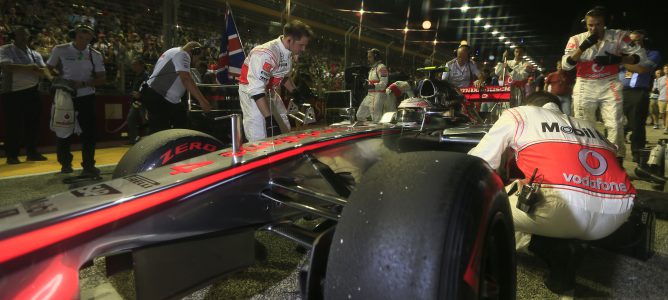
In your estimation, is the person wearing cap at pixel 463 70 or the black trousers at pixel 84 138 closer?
the black trousers at pixel 84 138

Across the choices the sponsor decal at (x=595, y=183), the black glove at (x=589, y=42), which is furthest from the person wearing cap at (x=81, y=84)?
the black glove at (x=589, y=42)

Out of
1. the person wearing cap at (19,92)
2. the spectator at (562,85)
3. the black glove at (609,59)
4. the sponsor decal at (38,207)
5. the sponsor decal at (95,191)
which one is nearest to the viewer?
the sponsor decal at (38,207)

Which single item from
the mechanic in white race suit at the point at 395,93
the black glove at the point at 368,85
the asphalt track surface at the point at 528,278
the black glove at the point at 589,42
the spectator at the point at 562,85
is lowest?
the asphalt track surface at the point at 528,278

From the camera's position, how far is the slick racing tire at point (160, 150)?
6.84 feet

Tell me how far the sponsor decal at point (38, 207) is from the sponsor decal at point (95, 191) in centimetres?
9

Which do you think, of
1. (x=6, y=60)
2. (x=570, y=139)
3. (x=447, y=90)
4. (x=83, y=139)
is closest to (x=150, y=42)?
(x=6, y=60)

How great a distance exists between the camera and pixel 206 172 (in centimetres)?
156

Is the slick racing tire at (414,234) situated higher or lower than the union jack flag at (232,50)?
lower

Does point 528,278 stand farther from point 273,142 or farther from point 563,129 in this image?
point 273,142

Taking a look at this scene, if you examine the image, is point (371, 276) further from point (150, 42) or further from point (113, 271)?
point (150, 42)

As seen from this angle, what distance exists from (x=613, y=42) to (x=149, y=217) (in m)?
4.66

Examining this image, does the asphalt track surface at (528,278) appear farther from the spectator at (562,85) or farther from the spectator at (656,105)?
the spectator at (656,105)

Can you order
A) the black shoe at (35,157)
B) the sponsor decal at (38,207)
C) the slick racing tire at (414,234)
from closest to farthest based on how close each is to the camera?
the slick racing tire at (414,234) < the sponsor decal at (38,207) < the black shoe at (35,157)

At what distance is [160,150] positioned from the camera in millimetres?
2148
